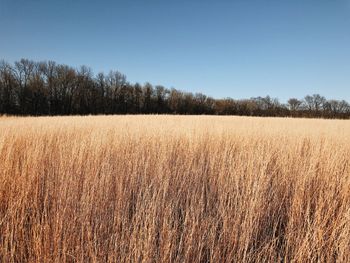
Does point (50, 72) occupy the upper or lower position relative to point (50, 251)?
upper

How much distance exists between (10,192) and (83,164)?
0.92 meters

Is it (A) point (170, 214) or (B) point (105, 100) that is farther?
(B) point (105, 100)

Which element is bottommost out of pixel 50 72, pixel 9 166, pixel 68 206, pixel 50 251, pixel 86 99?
pixel 50 251

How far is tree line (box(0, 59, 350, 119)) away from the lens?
3784cm

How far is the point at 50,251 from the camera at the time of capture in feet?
Result: 4.94

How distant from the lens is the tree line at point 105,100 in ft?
124

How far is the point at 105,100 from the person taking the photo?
4834cm

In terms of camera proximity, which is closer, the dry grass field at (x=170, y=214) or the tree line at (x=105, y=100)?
the dry grass field at (x=170, y=214)

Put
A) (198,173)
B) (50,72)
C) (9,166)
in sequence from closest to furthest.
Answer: (9,166)
(198,173)
(50,72)

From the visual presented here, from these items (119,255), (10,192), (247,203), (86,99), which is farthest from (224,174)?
(86,99)

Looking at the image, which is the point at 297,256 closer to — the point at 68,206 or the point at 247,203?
the point at 247,203

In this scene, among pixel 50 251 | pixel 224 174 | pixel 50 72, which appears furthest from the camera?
pixel 50 72

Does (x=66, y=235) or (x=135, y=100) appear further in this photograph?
(x=135, y=100)

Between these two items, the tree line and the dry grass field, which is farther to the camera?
the tree line
